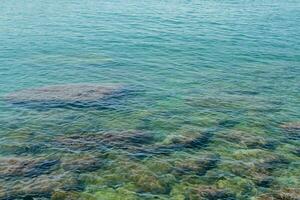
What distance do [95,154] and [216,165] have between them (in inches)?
332

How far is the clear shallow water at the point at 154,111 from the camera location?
26891 mm

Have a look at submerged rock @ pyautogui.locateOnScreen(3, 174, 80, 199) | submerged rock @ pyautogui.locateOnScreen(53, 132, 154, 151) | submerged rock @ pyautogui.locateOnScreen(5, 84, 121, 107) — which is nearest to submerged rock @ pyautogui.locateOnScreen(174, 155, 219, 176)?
submerged rock @ pyautogui.locateOnScreen(53, 132, 154, 151)

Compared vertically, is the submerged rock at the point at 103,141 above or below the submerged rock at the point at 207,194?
above

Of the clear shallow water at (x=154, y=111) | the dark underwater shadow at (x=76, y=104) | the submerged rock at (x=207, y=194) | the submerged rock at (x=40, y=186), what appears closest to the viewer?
the submerged rock at (x=40, y=186)

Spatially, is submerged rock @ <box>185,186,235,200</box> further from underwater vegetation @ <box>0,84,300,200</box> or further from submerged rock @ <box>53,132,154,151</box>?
submerged rock @ <box>53,132,154,151</box>

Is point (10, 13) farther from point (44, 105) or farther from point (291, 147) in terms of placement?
point (291, 147)

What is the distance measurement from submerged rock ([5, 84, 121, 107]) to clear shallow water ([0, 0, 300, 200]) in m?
1.13

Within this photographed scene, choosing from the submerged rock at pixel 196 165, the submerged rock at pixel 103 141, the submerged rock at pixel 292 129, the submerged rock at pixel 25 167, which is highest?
the submerged rock at pixel 25 167

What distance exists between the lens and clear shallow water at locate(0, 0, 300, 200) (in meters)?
26.9

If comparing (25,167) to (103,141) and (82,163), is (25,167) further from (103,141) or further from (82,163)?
(103,141)

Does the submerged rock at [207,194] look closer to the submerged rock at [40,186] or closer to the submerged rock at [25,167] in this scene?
the submerged rock at [40,186]

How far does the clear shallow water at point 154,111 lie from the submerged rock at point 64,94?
1.13 m

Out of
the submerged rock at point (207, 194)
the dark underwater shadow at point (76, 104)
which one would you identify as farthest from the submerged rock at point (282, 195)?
the dark underwater shadow at point (76, 104)

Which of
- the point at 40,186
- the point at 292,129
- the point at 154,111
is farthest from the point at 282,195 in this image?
the point at 154,111
